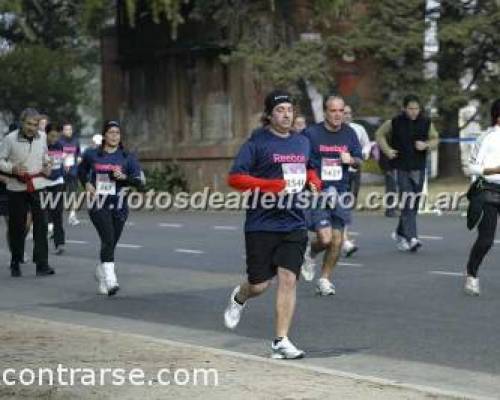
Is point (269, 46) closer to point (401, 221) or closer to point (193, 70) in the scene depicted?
point (193, 70)

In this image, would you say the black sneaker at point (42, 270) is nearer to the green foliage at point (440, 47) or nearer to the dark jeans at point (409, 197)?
the dark jeans at point (409, 197)

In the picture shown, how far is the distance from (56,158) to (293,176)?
9.69 metres

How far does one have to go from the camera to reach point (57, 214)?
61.1 feet

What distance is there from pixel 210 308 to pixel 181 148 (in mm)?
24681

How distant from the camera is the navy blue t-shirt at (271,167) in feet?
32.1

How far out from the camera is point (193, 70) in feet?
120

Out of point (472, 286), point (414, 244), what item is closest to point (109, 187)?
point (472, 286)

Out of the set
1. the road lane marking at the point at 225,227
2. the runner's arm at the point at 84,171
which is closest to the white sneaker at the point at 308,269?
the runner's arm at the point at 84,171

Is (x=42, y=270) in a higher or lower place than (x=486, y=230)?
lower

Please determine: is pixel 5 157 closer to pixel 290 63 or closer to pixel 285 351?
pixel 285 351

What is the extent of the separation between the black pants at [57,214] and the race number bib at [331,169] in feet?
18.0

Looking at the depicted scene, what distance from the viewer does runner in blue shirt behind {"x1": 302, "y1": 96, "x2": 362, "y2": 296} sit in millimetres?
13266

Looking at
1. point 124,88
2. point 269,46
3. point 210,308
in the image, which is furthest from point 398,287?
point 124,88

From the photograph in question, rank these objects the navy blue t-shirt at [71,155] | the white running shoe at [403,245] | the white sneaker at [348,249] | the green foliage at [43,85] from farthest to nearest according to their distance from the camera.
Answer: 1. the green foliage at [43,85]
2. the navy blue t-shirt at [71,155]
3. the white running shoe at [403,245]
4. the white sneaker at [348,249]
